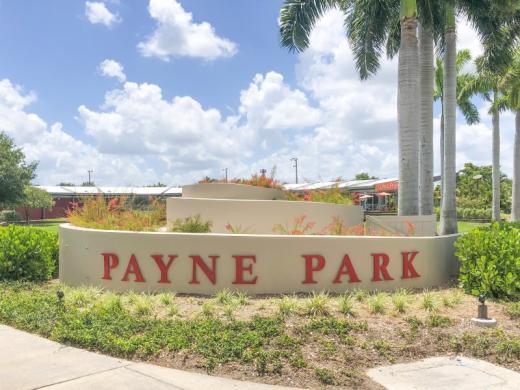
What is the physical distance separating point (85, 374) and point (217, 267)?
3790 mm

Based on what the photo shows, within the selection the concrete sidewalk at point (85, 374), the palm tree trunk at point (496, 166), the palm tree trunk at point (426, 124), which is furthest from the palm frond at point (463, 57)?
the concrete sidewalk at point (85, 374)

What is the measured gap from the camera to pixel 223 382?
4621mm

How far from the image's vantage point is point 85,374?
478 cm

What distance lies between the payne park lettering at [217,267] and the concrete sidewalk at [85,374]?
302 centimetres

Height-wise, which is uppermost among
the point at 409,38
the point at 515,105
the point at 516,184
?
the point at 515,105

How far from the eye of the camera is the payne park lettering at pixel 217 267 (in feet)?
27.6

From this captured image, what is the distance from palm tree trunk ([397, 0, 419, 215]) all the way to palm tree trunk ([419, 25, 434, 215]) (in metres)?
1.38

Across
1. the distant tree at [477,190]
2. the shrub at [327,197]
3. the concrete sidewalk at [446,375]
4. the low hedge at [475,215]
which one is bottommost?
the concrete sidewalk at [446,375]

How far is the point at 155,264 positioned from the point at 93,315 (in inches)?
81.1

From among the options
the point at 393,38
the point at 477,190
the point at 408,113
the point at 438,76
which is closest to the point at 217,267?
the point at 408,113

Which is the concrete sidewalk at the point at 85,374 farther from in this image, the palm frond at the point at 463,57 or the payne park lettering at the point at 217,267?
the palm frond at the point at 463,57

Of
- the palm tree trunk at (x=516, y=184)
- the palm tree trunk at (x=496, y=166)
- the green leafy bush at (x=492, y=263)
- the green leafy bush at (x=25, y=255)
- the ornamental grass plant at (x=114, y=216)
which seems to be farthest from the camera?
the palm tree trunk at (x=496, y=166)

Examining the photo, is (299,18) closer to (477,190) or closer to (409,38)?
(409,38)

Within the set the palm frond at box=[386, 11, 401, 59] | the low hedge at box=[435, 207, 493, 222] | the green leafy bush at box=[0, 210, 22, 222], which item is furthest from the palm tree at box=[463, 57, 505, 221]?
the green leafy bush at box=[0, 210, 22, 222]
